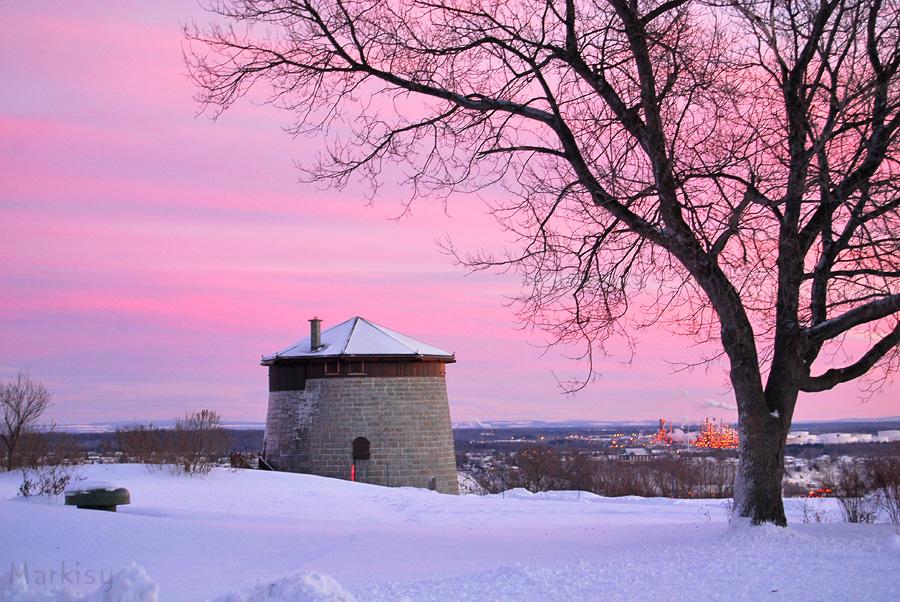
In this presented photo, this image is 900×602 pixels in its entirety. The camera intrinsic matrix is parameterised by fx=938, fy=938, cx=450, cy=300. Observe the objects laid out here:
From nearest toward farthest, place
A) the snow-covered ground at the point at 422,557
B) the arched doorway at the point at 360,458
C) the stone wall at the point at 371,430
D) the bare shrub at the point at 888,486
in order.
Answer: the snow-covered ground at the point at 422,557 < the bare shrub at the point at 888,486 < the arched doorway at the point at 360,458 < the stone wall at the point at 371,430

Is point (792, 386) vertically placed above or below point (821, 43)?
below

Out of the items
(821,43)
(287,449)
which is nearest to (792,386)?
(821,43)

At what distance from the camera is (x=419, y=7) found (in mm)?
11672

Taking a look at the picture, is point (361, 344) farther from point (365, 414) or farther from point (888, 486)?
point (888, 486)

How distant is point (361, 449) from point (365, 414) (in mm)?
1045

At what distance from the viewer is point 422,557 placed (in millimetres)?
10219

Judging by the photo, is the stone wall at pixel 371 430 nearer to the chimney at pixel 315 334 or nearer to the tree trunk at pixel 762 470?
the chimney at pixel 315 334

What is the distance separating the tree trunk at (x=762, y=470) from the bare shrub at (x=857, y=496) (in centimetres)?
277

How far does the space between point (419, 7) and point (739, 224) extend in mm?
4720

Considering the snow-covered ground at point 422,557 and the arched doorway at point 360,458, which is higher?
the arched doorway at point 360,458

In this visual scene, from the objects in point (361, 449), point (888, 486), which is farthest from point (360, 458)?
point (888, 486)

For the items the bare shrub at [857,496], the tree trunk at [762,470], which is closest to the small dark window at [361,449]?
the bare shrub at [857,496]

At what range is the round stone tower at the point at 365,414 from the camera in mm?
28078

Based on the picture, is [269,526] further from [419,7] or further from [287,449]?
[287,449]
